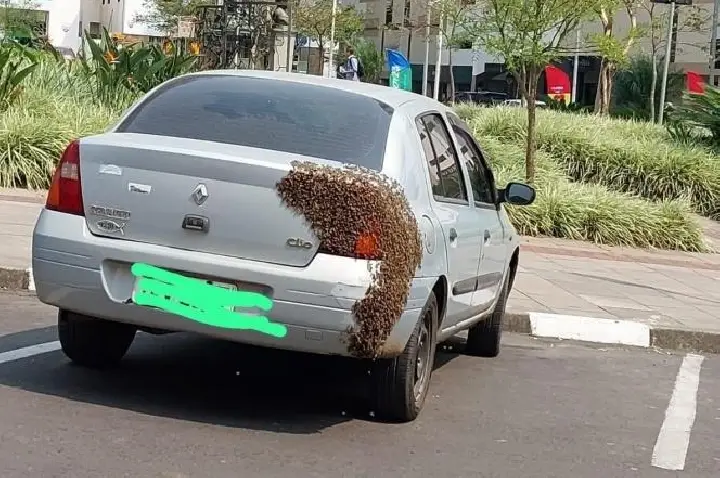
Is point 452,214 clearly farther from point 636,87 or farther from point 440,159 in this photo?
point 636,87

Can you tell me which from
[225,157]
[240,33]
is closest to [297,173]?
[225,157]

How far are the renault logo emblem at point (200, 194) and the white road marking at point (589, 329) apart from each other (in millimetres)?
4368

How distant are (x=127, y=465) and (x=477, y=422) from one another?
1.97 m

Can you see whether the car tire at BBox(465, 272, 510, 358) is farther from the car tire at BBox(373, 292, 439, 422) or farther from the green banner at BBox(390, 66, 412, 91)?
the green banner at BBox(390, 66, 412, 91)

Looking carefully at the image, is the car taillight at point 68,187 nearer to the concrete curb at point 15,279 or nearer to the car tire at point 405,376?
the car tire at point 405,376

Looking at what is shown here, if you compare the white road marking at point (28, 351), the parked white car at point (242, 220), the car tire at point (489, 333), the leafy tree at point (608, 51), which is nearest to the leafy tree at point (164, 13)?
the leafy tree at point (608, 51)

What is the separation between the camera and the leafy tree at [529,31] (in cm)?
1514

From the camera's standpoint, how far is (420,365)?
19.2 ft

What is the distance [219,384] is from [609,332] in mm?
3862

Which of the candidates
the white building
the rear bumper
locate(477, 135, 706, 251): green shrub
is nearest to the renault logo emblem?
the rear bumper

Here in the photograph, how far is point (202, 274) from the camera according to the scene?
5145 mm

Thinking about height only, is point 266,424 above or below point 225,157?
below

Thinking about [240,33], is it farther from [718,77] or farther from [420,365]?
[718,77]

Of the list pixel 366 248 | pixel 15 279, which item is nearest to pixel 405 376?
pixel 366 248
